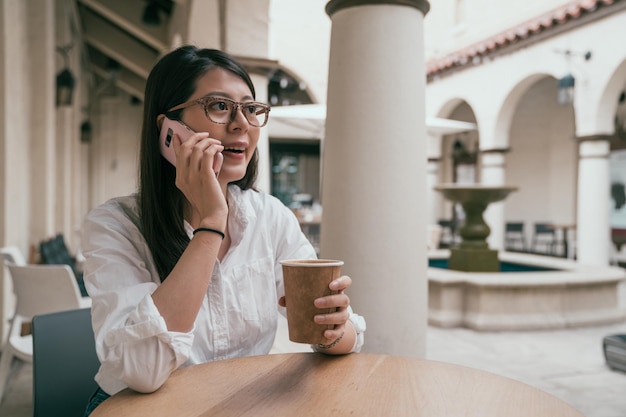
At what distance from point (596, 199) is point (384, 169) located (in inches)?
338

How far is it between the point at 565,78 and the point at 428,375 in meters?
9.35

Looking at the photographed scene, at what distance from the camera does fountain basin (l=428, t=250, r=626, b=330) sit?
5.41 meters

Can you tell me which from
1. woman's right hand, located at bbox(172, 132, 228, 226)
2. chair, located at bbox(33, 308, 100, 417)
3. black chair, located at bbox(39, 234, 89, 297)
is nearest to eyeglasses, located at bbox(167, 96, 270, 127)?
woman's right hand, located at bbox(172, 132, 228, 226)

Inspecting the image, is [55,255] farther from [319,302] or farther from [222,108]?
[319,302]

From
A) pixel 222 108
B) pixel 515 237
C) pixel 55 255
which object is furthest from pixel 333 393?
pixel 515 237

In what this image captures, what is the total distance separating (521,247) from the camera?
50.4 ft

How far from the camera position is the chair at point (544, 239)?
45.0ft

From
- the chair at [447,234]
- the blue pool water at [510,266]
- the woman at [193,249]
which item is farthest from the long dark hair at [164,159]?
the chair at [447,234]

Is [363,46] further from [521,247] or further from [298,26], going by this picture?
[521,247]

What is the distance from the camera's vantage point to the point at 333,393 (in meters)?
1.14

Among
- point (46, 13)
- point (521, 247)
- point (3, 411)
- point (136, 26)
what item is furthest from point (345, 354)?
point (521, 247)

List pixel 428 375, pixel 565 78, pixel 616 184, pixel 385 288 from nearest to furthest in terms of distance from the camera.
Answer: pixel 428 375, pixel 385 288, pixel 565 78, pixel 616 184

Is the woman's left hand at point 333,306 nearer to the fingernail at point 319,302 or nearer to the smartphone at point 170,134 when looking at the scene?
the fingernail at point 319,302

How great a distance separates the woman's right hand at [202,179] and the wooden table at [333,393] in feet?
1.17
